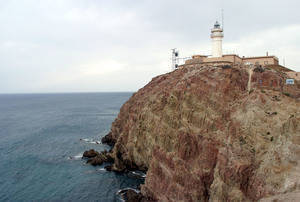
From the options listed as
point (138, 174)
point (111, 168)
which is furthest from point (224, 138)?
point (111, 168)

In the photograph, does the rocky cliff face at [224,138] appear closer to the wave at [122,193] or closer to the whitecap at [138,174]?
the wave at [122,193]

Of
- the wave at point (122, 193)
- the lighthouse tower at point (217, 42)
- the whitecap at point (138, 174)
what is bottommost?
the wave at point (122, 193)

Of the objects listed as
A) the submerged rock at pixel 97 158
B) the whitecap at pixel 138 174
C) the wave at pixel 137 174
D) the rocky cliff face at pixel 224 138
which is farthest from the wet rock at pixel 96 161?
the rocky cliff face at pixel 224 138

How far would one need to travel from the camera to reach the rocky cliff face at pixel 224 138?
1008 inches

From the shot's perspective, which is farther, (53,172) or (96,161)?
(96,161)

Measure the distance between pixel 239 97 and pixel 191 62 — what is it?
21.1 metres

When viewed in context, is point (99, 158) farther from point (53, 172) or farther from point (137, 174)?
point (137, 174)

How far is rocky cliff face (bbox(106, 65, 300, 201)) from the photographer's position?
84.0 feet

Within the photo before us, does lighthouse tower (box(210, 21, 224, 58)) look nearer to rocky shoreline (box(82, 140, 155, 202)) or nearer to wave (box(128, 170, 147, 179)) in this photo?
wave (box(128, 170, 147, 179))

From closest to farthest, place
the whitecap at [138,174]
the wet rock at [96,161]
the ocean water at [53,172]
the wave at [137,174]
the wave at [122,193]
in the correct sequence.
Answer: the wave at [122,193] < the ocean water at [53,172] < the wave at [137,174] < the whitecap at [138,174] < the wet rock at [96,161]

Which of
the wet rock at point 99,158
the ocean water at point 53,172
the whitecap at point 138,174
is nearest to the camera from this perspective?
the ocean water at point 53,172

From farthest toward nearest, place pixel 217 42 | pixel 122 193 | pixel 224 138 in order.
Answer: pixel 217 42
pixel 122 193
pixel 224 138

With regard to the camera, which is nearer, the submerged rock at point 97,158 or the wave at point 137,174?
the wave at point 137,174

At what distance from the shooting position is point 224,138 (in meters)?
31.0
